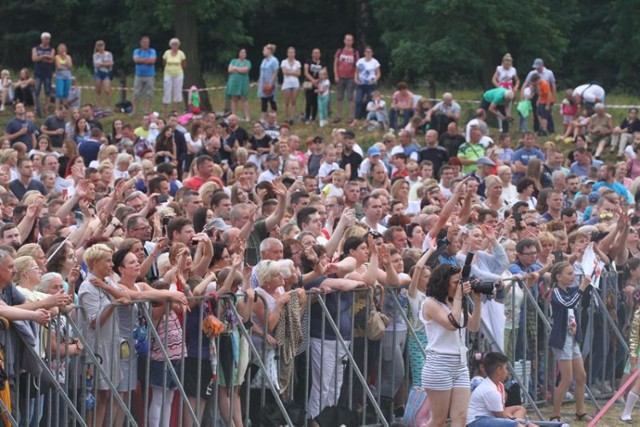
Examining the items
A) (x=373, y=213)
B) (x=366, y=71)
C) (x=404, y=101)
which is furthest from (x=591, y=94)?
(x=373, y=213)

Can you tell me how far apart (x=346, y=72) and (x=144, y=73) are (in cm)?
415

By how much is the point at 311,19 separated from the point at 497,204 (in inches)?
1192

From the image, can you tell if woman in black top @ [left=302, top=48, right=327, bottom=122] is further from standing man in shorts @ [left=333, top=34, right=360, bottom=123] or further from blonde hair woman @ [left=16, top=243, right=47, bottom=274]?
blonde hair woman @ [left=16, top=243, right=47, bottom=274]

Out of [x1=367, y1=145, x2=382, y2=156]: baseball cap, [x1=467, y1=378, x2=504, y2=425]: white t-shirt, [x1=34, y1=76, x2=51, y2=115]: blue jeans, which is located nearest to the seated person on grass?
[x1=467, y1=378, x2=504, y2=425]: white t-shirt

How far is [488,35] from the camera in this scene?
1566 inches

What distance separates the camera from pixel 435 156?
2433cm

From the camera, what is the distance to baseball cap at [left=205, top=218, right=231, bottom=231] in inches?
553

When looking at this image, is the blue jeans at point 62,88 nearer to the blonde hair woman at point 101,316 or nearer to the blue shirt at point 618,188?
the blue shirt at point 618,188

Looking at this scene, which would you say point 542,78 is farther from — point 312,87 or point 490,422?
point 490,422

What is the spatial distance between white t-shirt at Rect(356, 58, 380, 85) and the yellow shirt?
3.70m

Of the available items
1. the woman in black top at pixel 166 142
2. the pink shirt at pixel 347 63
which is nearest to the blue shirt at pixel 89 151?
the woman in black top at pixel 166 142

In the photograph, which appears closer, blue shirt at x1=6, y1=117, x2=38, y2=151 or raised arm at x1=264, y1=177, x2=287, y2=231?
raised arm at x1=264, y1=177, x2=287, y2=231

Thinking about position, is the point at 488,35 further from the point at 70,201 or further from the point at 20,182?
the point at 70,201

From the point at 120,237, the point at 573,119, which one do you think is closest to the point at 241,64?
the point at 573,119
